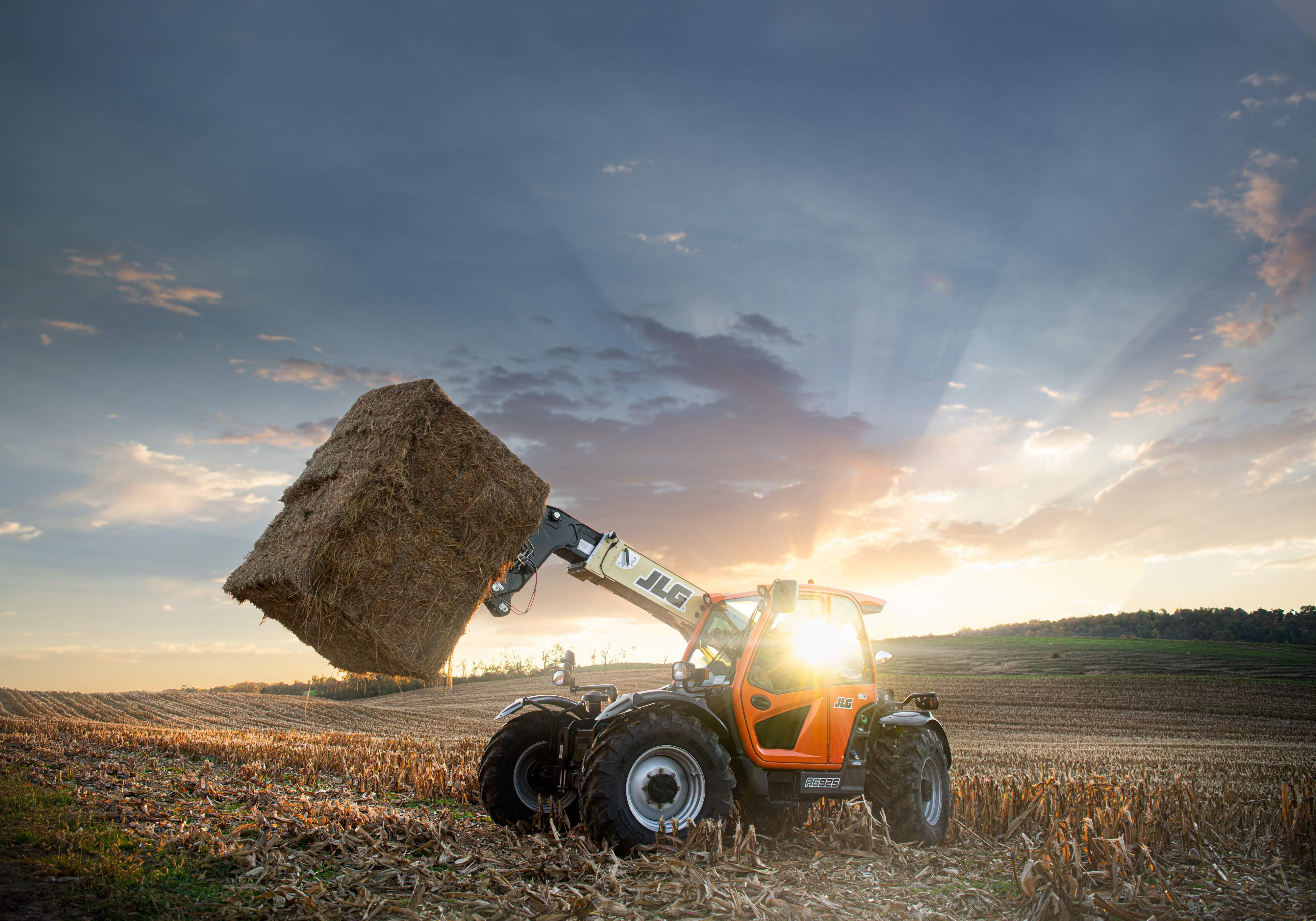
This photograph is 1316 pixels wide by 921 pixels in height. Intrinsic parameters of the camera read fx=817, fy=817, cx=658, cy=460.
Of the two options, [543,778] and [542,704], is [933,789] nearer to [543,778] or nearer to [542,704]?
[543,778]

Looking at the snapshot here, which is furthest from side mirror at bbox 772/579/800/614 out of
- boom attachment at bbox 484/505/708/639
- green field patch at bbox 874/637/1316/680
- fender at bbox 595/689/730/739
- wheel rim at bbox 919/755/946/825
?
green field patch at bbox 874/637/1316/680

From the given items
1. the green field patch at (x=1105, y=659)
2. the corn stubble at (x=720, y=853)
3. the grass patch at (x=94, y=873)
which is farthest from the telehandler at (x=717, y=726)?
the green field patch at (x=1105, y=659)

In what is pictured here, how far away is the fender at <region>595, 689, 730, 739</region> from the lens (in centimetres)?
646

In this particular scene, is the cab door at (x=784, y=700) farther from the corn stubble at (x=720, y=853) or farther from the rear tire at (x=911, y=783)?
the rear tire at (x=911, y=783)

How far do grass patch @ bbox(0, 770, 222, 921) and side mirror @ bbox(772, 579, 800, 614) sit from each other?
14.2 ft

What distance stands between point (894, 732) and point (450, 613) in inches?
171

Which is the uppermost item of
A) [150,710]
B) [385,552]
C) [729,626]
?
[385,552]

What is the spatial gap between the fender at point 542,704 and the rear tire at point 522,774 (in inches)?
3.7

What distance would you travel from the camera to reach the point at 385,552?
7.25 m

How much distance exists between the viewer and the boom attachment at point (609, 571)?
8.13 meters

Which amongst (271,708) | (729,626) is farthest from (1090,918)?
(271,708)

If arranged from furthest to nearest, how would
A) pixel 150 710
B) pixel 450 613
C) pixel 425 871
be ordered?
pixel 150 710 → pixel 450 613 → pixel 425 871

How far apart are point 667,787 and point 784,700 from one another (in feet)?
4.42

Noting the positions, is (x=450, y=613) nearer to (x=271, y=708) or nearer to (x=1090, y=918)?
(x=1090, y=918)
